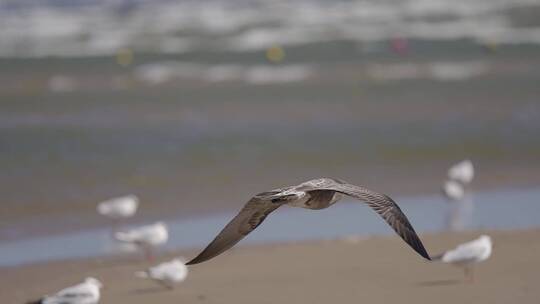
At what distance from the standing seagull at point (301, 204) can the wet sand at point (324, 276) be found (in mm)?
1091

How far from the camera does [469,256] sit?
980 cm

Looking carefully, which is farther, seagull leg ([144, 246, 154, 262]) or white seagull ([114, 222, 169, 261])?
seagull leg ([144, 246, 154, 262])

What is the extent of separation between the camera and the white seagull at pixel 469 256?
387 inches

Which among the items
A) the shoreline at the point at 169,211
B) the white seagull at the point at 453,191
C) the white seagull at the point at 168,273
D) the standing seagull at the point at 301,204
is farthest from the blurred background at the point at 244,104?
the standing seagull at the point at 301,204

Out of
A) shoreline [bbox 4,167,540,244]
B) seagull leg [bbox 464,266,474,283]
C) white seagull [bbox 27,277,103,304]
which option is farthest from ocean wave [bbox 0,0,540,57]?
white seagull [bbox 27,277,103,304]

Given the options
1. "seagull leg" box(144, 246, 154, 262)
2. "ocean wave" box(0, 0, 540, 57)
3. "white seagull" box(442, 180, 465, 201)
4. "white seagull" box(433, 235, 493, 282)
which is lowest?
"white seagull" box(433, 235, 493, 282)

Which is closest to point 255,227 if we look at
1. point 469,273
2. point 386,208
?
point 386,208

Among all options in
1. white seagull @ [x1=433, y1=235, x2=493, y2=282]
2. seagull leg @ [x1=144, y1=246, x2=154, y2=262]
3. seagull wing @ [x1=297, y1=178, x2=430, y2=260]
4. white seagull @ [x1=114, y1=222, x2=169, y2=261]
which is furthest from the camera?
seagull leg @ [x1=144, y1=246, x2=154, y2=262]

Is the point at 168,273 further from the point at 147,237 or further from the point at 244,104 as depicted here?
the point at 244,104

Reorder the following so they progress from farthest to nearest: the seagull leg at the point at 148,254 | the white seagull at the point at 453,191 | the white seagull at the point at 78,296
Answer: the white seagull at the point at 453,191
the seagull leg at the point at 148,254
the white seagull at the point at 78,296

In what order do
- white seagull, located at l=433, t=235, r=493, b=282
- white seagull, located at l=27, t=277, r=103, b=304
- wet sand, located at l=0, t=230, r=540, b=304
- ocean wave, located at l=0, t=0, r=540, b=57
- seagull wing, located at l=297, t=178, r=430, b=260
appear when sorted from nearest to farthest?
1. seagull wing, located at l=297, t=178, r=430, b=260
2. white seagull, located at l=27, t=277, r=103, b=304
3. wet sand, located at l=0, t=230, r=540, b=304
4. white seagull, located at l=433, t=235, r=493, b=282
5. ocean wave, located at l=0, t=0, r=540, b=57

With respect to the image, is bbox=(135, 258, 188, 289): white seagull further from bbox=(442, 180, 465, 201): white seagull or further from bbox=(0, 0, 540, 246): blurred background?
bbox=(442, 180, 465, 201): white seagull

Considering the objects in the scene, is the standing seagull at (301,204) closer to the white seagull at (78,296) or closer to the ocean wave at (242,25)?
the white seagull at (78,296)

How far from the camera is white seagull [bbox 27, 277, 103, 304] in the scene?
9.32 meters
